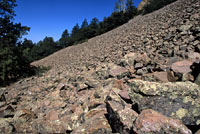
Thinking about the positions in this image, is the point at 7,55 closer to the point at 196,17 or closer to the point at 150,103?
the point at 150,103

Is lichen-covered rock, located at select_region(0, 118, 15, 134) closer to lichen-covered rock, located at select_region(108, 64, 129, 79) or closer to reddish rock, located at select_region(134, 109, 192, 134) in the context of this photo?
reddish rock, located at select_region(134, 109, 192, 134)

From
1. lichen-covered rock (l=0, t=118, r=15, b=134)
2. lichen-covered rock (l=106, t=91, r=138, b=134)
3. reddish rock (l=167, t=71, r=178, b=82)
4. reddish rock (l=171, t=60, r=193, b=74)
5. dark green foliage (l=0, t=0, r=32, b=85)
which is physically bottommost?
lichen-covered rock (l=0, t=118, r=15, b=134)

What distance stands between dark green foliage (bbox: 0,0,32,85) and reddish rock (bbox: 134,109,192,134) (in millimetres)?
9526

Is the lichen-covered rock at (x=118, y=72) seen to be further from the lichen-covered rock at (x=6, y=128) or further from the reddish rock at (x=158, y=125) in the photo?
the lichen-covered rock at (x=6, y=128)

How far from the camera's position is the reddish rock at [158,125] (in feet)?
4.20

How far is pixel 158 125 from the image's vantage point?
4.34 ft

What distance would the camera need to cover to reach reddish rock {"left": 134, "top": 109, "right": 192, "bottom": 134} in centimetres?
128

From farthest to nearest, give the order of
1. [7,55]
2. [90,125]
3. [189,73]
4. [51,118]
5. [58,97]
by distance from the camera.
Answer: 1. [7,55]
2. [58,97]
3. [51,118]
4. [189,73]
5. [90,125]

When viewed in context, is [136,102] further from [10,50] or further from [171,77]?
[10,50]

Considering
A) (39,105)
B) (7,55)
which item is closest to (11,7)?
(7,55)

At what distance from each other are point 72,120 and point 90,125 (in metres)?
0.82

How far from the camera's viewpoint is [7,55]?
26.6 feet

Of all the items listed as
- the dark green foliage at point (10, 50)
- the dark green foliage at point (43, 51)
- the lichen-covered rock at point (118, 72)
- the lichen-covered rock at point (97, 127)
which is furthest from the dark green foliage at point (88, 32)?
the lichen-covered rock at point (97, 127)

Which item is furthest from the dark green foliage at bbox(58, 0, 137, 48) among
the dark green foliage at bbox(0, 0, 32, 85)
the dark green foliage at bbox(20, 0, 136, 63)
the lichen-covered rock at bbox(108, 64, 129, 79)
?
the lichen-covered rock at bbox(108, 64, 129, 79)
